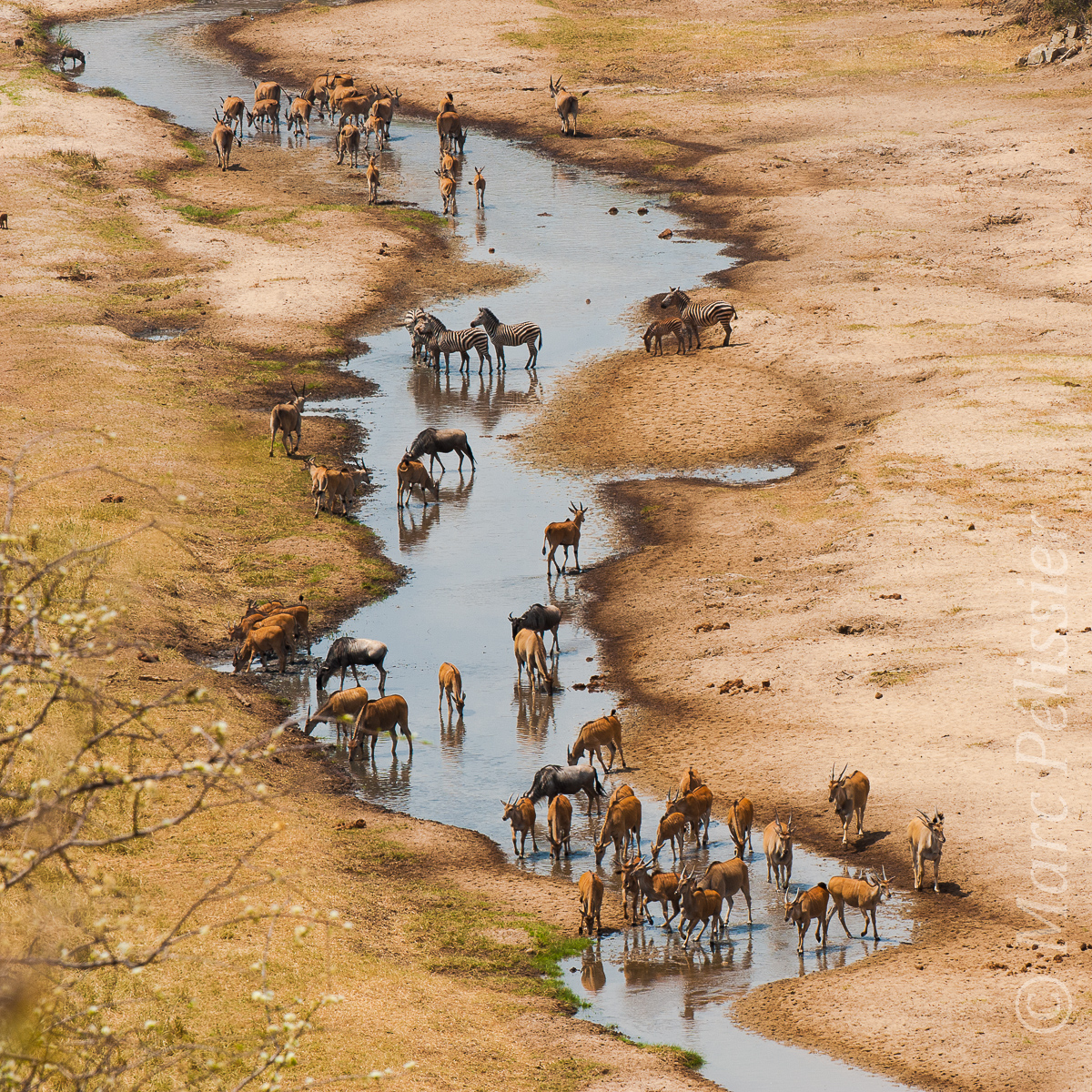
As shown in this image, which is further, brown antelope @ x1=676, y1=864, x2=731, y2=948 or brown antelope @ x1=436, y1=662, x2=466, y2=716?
brown antelope @ x1=436, y1=662, x2=466, y2=716

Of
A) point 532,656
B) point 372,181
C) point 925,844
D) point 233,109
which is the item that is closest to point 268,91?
point 233,109

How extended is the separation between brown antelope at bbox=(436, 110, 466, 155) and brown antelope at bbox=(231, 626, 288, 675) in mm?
37823

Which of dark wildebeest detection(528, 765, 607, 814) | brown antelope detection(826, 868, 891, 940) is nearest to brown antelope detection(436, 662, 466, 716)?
→ dark wildebeest detection(528, 765, 607, 814)

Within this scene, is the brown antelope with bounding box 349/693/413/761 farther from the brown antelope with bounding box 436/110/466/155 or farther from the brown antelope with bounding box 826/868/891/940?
the brown antelope with bounding box 436/110/466/155

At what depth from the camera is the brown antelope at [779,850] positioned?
1781cm

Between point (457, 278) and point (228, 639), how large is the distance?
22.5m

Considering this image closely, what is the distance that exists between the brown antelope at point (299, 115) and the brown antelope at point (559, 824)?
47059 millimetres

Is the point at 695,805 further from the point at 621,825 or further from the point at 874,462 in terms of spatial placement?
the point at 874,462

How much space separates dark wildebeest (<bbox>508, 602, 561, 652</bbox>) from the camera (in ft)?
80.3

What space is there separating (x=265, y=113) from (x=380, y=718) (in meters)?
45.5

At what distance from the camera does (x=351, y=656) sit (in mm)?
23656

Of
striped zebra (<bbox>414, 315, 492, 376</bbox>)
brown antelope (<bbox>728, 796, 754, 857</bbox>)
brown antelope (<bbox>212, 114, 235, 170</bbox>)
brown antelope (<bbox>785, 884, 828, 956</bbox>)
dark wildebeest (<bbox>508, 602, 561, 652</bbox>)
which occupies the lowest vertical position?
brown antelope (<bbox>785, 884, 828, 956</bbox>)

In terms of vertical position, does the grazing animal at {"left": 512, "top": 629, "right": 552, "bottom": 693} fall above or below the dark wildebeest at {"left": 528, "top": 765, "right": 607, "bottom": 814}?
above

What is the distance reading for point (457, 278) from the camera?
45.1m
